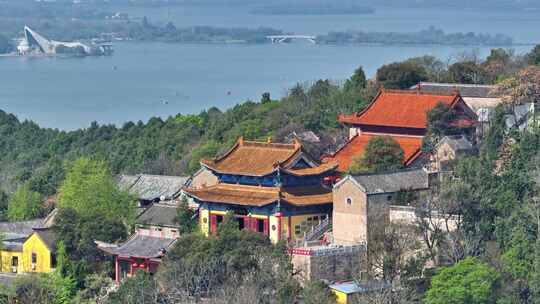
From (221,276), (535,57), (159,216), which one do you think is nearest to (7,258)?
(159,216)

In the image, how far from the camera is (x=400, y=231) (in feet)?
85.7

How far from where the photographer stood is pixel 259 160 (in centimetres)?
2933

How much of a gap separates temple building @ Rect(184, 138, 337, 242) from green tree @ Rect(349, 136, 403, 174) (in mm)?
537

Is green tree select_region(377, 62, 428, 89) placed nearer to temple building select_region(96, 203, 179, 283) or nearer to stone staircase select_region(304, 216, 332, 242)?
stone staircase select_region(304, 216, 332, 242)

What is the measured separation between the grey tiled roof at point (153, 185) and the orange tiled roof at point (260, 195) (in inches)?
102

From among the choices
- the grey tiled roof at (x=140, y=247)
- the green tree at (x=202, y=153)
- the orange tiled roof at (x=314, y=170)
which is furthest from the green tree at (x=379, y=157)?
the green tree at (x=202, y=153)

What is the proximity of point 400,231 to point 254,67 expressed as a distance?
3009 inches

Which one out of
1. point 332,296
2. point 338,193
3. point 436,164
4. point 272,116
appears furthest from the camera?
point 272,116

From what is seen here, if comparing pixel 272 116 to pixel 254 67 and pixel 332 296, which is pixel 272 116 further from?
pixel 254 67

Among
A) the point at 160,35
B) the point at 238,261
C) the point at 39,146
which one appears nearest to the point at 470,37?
the point at 160,35

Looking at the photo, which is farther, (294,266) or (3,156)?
(3,156)

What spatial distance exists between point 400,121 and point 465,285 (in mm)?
7606

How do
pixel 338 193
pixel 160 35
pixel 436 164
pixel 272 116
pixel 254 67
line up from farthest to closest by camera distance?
1. pixel 160 35
2. pixel 254 67
3. pixel 272 116
4. pixel 436 164
5. pixel 338 193

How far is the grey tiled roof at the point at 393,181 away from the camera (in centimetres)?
2733
